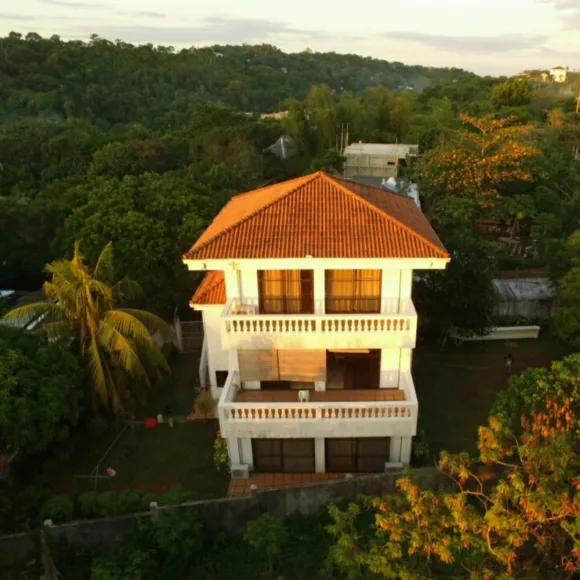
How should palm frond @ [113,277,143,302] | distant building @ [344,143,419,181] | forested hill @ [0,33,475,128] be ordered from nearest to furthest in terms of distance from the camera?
palm frond @ [113,277,143,302], distant building @ [344,143,419,181], forested hill @ [0,33,475,128]

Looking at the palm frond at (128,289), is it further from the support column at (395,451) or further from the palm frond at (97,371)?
the support column at (395,451)

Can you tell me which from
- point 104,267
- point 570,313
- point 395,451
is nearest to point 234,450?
point 395,451

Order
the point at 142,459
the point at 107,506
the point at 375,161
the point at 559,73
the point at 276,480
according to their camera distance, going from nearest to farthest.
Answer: the point at 107,506, the point at 276,480, the point at 142,459, the point at 375,161, the point at 559,73

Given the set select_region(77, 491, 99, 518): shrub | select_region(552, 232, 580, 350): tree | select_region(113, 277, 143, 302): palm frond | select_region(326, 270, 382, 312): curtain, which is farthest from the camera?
select_region(113, 277, 143, 302): palm frond

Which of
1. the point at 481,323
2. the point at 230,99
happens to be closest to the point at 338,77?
the point at 230,99

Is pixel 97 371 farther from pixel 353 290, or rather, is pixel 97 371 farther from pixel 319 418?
pixel 353 290

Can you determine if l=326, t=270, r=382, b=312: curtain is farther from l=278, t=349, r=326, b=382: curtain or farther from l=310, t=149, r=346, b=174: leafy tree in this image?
l=310, t=149, r=346, b=174: leafy tree

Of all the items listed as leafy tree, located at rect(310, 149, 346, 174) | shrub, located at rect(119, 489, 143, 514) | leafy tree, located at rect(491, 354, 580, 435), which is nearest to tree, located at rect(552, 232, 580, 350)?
leafy tree, located at rect(491, 354, 580, 435)

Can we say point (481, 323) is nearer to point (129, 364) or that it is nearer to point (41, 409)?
point (129, 364)

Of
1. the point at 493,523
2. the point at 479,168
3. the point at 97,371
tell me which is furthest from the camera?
the point at 479,168
